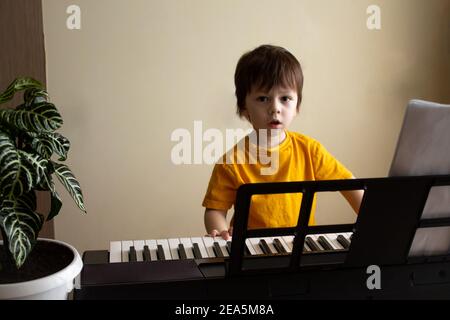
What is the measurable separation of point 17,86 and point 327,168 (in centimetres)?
100

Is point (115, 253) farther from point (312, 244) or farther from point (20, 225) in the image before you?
point (312, 244)

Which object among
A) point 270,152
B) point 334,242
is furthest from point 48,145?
point 270,152

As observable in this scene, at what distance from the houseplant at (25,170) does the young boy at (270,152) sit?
0.73 m

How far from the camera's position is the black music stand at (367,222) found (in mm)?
829

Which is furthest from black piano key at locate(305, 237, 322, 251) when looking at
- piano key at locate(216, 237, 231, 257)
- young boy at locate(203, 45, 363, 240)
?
young boy at locate(203, 45, 363, 240)

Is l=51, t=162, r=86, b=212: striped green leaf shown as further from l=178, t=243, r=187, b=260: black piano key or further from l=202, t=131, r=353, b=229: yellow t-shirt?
l=202, t=131, r=353, b=229: yellow t-shirt

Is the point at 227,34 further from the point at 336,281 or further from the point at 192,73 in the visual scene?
the point at 336,281

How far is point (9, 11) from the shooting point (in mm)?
1763

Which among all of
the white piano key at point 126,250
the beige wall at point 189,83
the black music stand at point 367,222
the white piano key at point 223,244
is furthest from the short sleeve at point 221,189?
the beige wall at point 189,83

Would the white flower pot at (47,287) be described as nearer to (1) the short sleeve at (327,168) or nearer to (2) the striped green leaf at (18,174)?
(2) the striped green leaf at (18,174)

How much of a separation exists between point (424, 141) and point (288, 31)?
6.04ft

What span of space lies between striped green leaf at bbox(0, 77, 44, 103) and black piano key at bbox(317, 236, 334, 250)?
0.63 metres

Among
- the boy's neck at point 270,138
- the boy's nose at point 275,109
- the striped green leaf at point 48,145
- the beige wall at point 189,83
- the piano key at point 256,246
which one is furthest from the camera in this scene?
the beige wall at point 189,83

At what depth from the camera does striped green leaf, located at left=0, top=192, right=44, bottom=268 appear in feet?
2.82
